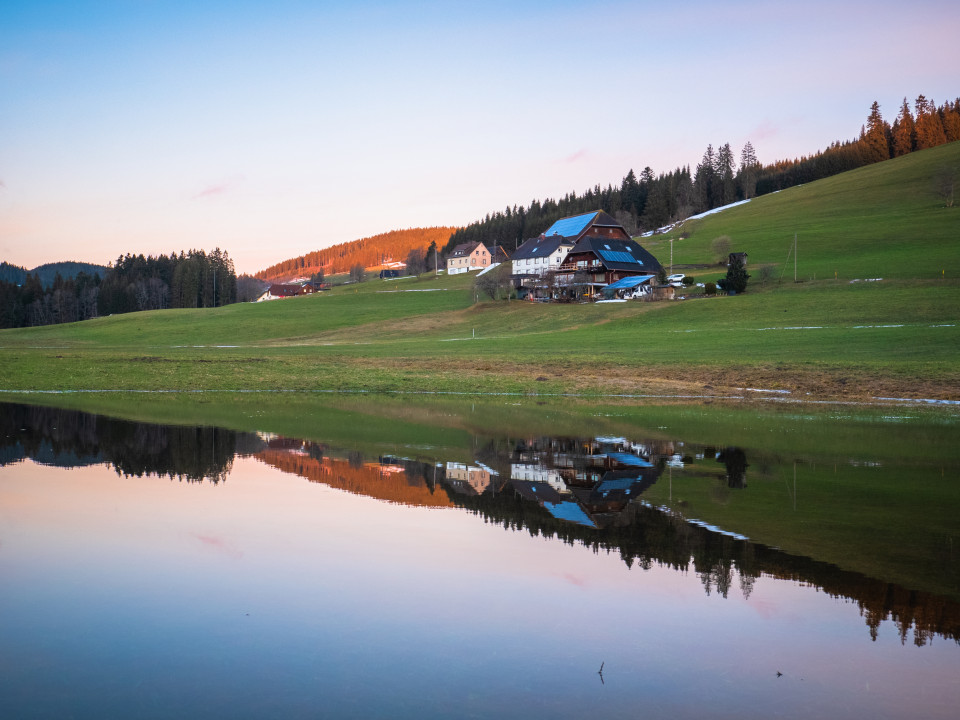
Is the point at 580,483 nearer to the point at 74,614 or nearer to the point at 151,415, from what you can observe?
the point at 74,614

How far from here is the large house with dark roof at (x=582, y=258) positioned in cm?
10031

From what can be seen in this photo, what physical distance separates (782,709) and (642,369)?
36.9 m

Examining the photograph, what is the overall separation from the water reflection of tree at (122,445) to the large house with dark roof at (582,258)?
76.5 meters

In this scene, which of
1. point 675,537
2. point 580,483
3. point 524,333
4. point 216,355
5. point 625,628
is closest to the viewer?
point 625,628

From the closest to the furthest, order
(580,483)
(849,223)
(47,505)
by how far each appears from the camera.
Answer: (47,505) → (580,483) → (849,223)

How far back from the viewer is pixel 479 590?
30.8 feet

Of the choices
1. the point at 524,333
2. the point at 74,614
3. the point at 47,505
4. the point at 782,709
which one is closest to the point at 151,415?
the point at 47,505

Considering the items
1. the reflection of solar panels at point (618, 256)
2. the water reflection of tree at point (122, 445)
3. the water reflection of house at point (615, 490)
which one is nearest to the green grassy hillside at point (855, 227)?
the reflection of solar panels at point (618, 256)

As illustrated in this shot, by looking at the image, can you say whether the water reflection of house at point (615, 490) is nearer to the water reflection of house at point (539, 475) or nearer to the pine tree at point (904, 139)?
the water reflection of house at point (539, 475)

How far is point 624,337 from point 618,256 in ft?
154

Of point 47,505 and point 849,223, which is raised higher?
point 849,223

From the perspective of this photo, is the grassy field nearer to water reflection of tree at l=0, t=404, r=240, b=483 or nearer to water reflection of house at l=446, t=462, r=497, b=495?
water reflection of tree at l=0, t=404, r=240, b=483

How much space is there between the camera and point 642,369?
42594mm

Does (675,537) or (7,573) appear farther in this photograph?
(675,537)
